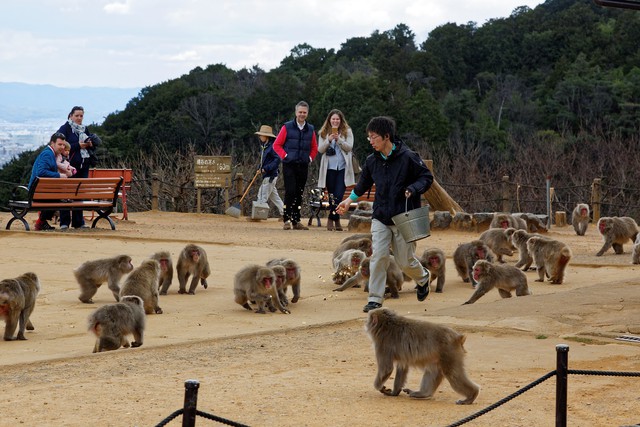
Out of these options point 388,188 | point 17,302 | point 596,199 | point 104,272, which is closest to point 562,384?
point 388,188

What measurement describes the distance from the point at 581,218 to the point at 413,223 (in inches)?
481

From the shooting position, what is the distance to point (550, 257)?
1516 centimetres

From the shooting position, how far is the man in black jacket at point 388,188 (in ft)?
39.4

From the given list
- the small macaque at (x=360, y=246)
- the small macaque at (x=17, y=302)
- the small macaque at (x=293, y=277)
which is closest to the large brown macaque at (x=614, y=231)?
the small macaque at (x=360, y=246)

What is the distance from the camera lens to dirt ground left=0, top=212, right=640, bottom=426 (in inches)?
301

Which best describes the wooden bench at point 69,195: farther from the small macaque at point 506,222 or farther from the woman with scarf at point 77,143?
the small macaque at point 506,222

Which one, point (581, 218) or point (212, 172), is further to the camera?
point (212, 172)

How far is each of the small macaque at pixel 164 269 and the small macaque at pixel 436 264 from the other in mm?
3266

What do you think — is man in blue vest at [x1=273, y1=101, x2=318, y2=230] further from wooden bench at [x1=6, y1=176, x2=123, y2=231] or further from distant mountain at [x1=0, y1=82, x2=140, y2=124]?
distant mountain at [x1=0, y1=82, x2=140, y2=124]

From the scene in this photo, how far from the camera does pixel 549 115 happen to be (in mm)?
61594

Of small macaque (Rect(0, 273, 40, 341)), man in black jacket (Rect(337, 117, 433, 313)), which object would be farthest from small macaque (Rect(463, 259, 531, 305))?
small macaque (Rect(0, 273, 40, 341))

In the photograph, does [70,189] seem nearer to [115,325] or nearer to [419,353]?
[115,325]

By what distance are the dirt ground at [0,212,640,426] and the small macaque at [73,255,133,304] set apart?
296mm

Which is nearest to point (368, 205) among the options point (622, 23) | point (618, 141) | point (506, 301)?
point (506, 301)
